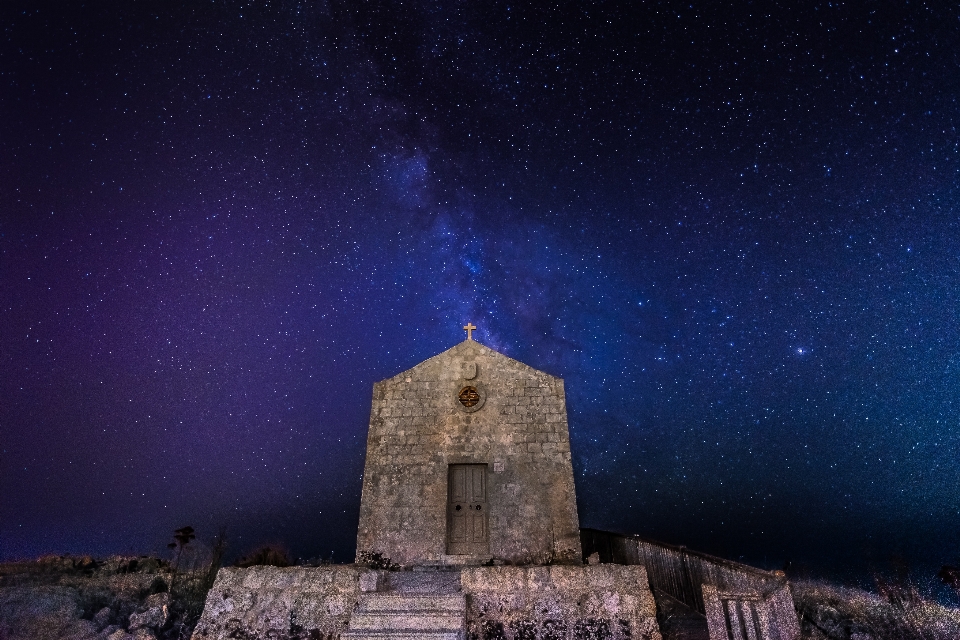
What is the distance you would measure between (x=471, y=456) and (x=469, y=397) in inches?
60.8

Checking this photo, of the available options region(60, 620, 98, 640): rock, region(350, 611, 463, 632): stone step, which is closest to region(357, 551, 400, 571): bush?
region(350, 611, 463, 632): stone step

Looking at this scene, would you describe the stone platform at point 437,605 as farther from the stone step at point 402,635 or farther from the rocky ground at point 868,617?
the rocky ground at point 868,617

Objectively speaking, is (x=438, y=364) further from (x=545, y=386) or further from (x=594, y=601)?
(x=594, y=601)

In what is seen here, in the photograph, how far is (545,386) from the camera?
44.8 feet

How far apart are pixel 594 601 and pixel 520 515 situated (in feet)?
12.1

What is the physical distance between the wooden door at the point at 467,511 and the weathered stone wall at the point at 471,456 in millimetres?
217

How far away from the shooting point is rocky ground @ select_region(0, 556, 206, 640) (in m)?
11.8

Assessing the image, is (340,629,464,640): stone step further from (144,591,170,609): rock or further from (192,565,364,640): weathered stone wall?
(144,591,170,609): rock

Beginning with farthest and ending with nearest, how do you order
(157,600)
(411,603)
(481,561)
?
(157,600) < (481,561) < (411,603)

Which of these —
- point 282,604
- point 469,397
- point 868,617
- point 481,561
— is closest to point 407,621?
point 282,604

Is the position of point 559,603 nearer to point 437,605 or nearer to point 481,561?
point 437,605

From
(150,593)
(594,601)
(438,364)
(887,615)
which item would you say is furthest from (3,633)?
(887,615)

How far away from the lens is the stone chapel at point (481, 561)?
338 inches

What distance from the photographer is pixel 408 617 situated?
8.73 metres
